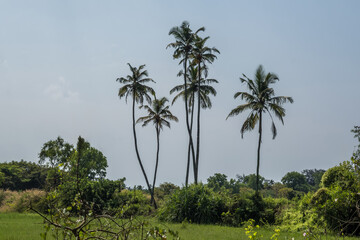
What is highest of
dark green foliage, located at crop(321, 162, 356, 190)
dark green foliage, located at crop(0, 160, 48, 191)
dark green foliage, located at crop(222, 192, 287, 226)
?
dark green foliage, located at crop(0, 160, 48, 191)

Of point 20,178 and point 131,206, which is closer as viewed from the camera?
point 131,206

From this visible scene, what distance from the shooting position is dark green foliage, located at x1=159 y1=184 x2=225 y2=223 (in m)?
19.4

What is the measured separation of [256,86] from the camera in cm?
2617

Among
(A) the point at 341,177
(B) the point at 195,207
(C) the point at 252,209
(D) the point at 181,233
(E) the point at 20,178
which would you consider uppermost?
(E) the point at 20,178

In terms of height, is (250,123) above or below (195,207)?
above

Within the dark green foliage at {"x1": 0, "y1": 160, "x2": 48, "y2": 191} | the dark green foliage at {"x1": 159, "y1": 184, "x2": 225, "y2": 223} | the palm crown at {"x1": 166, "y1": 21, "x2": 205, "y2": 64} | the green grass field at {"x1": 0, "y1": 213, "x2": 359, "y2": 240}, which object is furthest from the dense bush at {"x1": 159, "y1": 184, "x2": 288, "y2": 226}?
the dark green foliage at {"x1": 0, "y1": 160, "x2": 48, "y2": 191}

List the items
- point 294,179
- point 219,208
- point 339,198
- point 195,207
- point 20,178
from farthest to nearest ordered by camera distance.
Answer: point 294,179 → point 20,178 → point 219,208 → point 195,207 → point 339,198

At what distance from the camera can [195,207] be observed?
19.8 metres

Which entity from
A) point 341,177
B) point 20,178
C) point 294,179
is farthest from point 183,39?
point 294,179

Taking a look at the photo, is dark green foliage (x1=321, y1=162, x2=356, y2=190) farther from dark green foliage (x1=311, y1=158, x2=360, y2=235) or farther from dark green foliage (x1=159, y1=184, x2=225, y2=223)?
dark green foliage (x1=159, y1=184, x2=225, y2=223)

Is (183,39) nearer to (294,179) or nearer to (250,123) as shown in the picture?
(250,123)

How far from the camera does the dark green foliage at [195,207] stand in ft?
63.8

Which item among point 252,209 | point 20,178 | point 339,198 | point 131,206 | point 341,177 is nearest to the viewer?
point 131,206

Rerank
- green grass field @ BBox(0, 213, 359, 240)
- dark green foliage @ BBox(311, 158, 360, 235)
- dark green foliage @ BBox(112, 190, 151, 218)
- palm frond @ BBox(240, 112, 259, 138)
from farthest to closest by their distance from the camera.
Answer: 1. palm frond @ BBox(240, 112, 259, 138)
2. dark green foliage @ BBox(311, 158, 360, 235)
3. green grass field @ BBox(0, 213, 359, 240)
4. dark green foliage @ BBox(112, 190, 151, 218)
